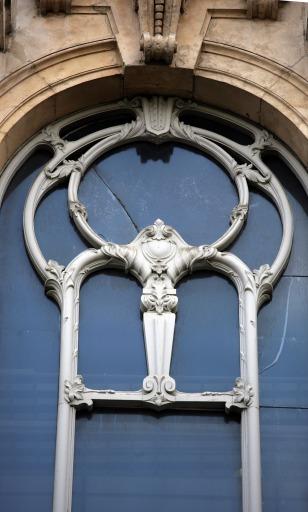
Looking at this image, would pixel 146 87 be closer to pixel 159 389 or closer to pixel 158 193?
pixel 158 193

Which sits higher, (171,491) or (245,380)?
(245,380)

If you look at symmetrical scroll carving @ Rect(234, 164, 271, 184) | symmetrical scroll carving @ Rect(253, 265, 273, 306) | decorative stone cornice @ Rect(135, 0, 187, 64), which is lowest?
symmetrical scroll carving @ Rect(253, 265, 273, 306)

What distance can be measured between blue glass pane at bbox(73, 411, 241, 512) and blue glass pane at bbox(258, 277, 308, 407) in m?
0.54

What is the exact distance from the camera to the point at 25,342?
554 inches

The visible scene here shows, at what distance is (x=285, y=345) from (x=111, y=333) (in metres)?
1.49

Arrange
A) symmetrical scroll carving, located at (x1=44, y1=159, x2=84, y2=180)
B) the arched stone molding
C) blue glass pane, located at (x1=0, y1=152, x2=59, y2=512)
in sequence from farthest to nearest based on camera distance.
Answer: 1. symmetrical scroll carving, located at (x1=44, y1=159, x2=84, y2=180)
2. the arched stone molding
3. blue glass pane, located at (x1=0, y1=152, x2=59, y2=512)

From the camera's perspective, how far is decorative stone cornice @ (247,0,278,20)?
15391mm

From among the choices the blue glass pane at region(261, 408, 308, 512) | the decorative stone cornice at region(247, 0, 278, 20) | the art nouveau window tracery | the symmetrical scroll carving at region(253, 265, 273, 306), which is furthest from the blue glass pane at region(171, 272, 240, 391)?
the decorative stone cornice at region(247, 0, 278, 20)

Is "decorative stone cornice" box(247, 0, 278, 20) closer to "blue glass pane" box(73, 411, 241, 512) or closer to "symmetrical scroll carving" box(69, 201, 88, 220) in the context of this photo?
"symmetrical scroll carving" box(69, 201, 88, 220)

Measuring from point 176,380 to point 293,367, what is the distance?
3.30ft

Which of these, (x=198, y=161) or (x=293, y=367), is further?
(x=198, y=161)

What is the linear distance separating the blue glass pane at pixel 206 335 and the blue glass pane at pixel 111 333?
35cm

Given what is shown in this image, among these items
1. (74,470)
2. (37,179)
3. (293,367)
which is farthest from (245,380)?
(37,179)

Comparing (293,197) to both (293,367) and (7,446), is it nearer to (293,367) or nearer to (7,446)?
(293,367)
